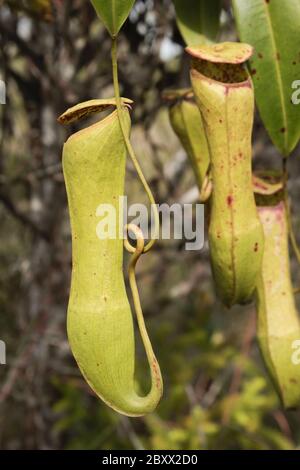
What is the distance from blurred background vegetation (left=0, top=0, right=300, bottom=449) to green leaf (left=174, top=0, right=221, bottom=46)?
16.9 inches

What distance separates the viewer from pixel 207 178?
0.76 m

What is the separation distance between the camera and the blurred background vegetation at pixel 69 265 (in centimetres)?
143

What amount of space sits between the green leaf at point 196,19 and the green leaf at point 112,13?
0.69 feet

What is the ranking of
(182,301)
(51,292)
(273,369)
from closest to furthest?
(273,369)
(51,292)
(182,301)

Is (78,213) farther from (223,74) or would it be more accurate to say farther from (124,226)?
(223,74)

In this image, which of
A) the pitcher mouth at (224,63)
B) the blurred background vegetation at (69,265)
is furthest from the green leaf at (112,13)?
the blurred background vegetation at (69,265)

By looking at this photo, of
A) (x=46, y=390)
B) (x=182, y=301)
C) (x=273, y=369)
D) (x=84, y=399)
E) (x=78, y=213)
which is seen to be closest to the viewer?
(x=78, y=213)

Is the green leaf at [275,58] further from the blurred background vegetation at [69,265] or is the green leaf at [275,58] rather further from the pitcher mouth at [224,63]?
the blurred background vegetation at [69,265]

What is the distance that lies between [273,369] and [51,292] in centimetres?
91

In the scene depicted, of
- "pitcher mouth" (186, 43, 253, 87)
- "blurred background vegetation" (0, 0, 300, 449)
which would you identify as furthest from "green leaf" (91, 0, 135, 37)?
"blurred background vegetation" (0, 0, 300, 449)

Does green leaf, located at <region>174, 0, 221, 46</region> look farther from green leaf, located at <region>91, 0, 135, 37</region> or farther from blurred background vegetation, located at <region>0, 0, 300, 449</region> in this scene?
blurred background vegetation, located at <region>0, 0, 300, 449</region>

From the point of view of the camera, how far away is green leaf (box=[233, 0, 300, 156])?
2.32ft

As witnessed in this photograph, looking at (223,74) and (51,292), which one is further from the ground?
(223,74)
